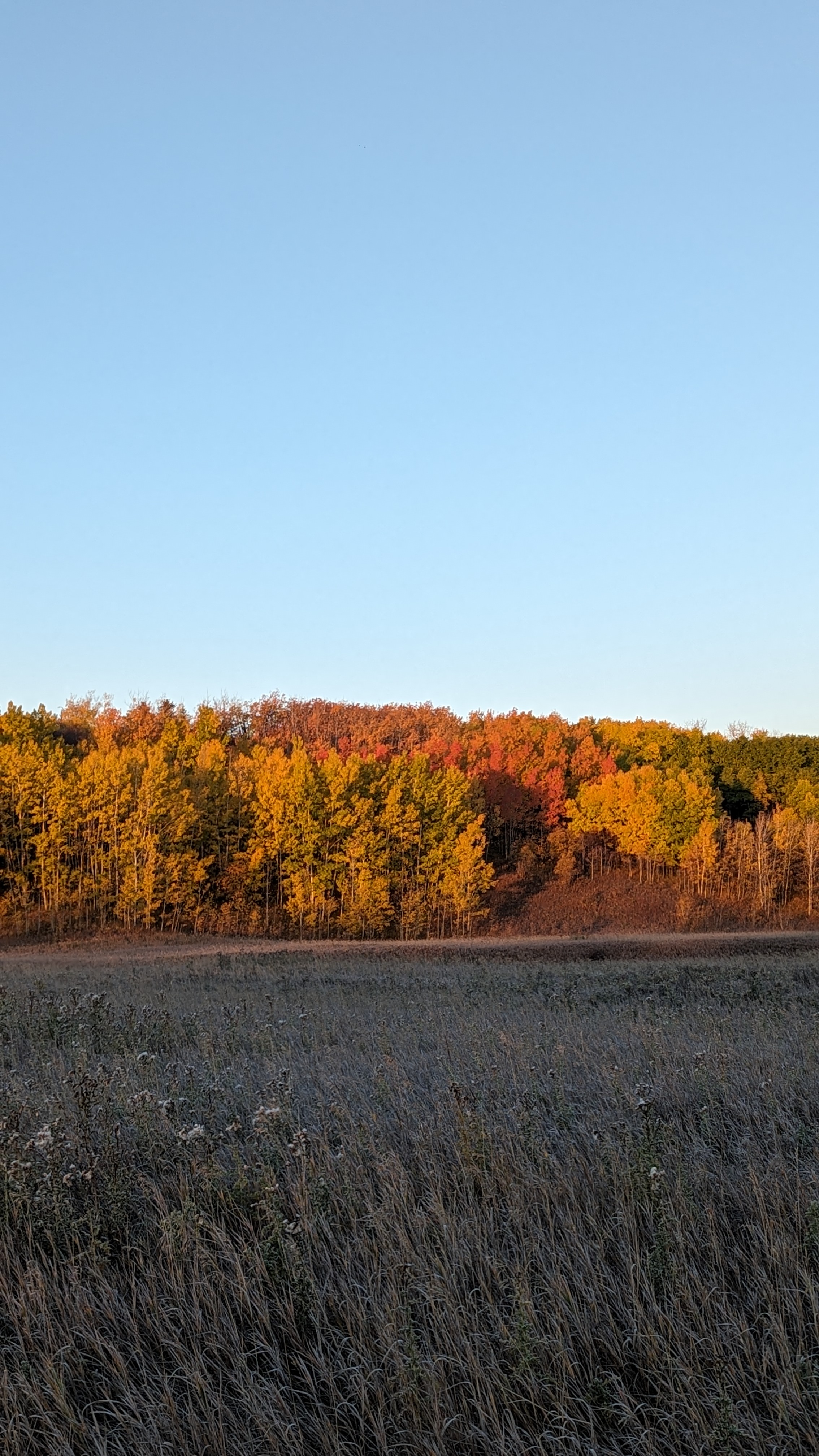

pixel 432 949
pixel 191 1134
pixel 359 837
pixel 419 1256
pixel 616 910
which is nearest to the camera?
pixel 419 1256

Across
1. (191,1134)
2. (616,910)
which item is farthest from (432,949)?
(616,910)

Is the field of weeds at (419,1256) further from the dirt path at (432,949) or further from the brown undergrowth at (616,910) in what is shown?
the brown undergrowth at (616,910)

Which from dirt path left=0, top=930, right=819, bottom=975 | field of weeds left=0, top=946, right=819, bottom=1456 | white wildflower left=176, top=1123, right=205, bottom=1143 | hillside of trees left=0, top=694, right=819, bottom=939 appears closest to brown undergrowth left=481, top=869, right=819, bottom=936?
hillside of trees left=0, top=694, right=819, bottom=939

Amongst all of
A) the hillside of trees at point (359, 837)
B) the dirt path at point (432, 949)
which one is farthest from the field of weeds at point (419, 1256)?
the hillside of trees at point (359, 837)

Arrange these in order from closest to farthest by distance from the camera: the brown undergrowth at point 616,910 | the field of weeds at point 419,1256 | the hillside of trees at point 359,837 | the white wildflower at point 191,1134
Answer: the field of weeds at point 419,1256, the white wildflower at point 191,1134, the hillside of trees at point 359,837, the brown undergrowth at point 616,910

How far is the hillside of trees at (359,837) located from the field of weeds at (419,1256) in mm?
45719

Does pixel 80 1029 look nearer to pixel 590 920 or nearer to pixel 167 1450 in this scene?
pixel 167 1450

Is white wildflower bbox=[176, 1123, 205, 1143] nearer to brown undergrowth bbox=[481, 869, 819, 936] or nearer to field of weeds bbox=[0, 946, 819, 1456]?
field of weeds bbox=[0, 946, 819, 1456]

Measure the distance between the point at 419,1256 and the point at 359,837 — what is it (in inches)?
2104

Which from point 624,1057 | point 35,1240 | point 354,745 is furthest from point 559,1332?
point 354,745

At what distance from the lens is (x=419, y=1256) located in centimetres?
437

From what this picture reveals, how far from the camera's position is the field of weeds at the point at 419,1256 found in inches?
138

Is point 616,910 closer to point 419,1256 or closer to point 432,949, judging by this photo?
point 432,949

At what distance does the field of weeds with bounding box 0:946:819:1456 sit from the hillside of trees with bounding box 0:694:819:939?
150ft
